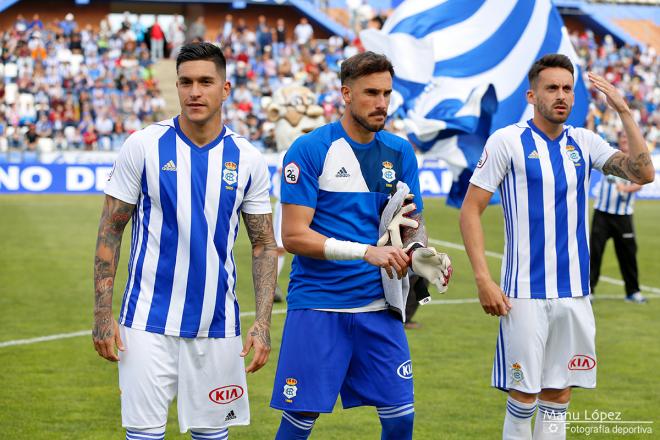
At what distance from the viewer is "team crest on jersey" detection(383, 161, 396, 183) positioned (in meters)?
5.03

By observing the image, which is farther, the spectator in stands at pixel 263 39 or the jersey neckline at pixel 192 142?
the spectator in stands at pixel 263 39

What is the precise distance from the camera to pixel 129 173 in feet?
15.0

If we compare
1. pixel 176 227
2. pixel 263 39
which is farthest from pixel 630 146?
pixel 263 39

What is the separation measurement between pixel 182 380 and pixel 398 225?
3.91 feet

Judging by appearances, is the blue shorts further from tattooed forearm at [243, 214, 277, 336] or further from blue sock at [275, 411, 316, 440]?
tattooed forearm at [243, 214, 277, 336]

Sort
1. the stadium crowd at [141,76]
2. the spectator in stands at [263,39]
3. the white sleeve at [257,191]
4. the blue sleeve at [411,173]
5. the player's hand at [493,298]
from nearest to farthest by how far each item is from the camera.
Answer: the white sleeve at [257,191] < the blue sleeve at [411,173] < the player's hand at [493,298] < the stadium crowd at [141,76] < the spectator in stands at [263,39]

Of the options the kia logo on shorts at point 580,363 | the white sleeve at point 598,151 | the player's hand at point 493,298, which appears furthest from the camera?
the white sleeve at point 598,151

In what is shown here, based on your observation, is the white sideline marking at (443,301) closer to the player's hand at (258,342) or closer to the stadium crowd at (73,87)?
the player's hand at (258,342)

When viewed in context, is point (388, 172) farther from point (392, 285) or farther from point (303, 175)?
point (392, 285)

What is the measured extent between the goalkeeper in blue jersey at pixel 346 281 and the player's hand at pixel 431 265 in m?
0.30

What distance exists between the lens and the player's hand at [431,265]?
4.59 metres

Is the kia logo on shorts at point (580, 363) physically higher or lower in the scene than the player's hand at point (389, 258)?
lower

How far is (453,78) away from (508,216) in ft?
30.1

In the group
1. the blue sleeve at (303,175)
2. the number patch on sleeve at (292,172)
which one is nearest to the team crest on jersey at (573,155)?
the blue sleeve at (303,175)
